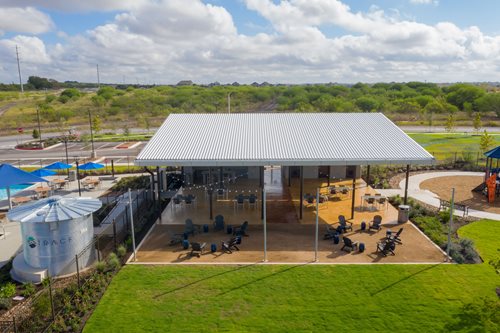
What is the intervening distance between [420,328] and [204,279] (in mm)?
8126

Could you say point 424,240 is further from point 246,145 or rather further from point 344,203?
point 246,145

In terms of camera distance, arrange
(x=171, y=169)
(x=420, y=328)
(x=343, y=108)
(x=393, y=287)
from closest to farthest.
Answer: (x=420, y=328) < (x=393, y=287) < (x=171, y=169) < (x=343, y=108)

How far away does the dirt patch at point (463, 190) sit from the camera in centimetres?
2617

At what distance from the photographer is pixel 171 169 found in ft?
112

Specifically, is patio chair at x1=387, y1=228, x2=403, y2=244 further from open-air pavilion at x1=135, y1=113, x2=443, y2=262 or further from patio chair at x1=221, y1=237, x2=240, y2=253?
patio chair at x1=221, y1=237, x2=240, y2=253

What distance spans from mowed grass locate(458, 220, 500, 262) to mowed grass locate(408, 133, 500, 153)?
24.5 meters

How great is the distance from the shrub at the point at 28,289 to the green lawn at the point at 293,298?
116 inches

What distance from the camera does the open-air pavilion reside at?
18859mm

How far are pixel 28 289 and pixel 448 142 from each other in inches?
2082

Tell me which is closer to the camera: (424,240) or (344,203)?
(424,240)

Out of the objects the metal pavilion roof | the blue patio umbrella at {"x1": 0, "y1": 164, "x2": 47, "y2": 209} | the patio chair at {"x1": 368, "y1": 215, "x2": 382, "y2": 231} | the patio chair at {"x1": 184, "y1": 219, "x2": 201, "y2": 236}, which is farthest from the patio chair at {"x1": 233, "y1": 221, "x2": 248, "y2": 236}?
the blue patio umbrella at {"x1": 0, "y1": 164, "x2": 47, "y2": 209}

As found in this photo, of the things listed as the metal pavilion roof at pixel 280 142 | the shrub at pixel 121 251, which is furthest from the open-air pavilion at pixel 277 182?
the shrub at pixel 121 251

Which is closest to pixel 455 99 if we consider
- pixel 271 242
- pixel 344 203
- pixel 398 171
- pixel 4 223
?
pixel 398 171

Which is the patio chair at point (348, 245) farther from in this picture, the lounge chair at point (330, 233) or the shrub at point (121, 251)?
the shrub at point (121, 251)
